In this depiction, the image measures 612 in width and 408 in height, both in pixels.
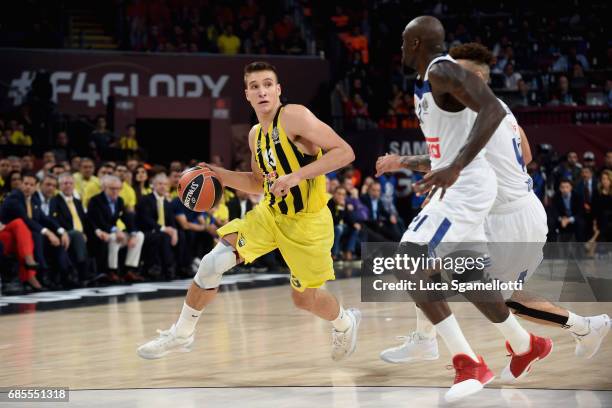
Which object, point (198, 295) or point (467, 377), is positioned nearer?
point (467, 377)

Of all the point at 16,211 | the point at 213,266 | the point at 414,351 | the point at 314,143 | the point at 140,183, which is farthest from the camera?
the point at 140,183

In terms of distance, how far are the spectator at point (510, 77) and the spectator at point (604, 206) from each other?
4.10 m

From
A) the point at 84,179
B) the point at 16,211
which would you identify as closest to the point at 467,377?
the point at 16,211

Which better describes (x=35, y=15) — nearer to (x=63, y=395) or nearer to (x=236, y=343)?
(x=236, y=343)

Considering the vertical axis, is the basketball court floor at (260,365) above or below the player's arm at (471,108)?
below

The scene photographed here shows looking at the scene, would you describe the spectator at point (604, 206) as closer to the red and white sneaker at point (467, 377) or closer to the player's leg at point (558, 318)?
the player's leg at point (558, 318)

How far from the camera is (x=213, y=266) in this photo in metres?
5.74

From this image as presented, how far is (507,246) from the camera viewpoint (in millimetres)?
5340

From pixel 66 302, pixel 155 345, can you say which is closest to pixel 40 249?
pixel 66 302

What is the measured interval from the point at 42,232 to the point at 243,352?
5136mm

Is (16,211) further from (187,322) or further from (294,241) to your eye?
(294,241)

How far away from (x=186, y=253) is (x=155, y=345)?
23.1 feet

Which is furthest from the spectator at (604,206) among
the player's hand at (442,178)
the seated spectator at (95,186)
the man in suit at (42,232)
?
the player's hand at (442,178)

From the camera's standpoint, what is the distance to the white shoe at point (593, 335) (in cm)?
562
